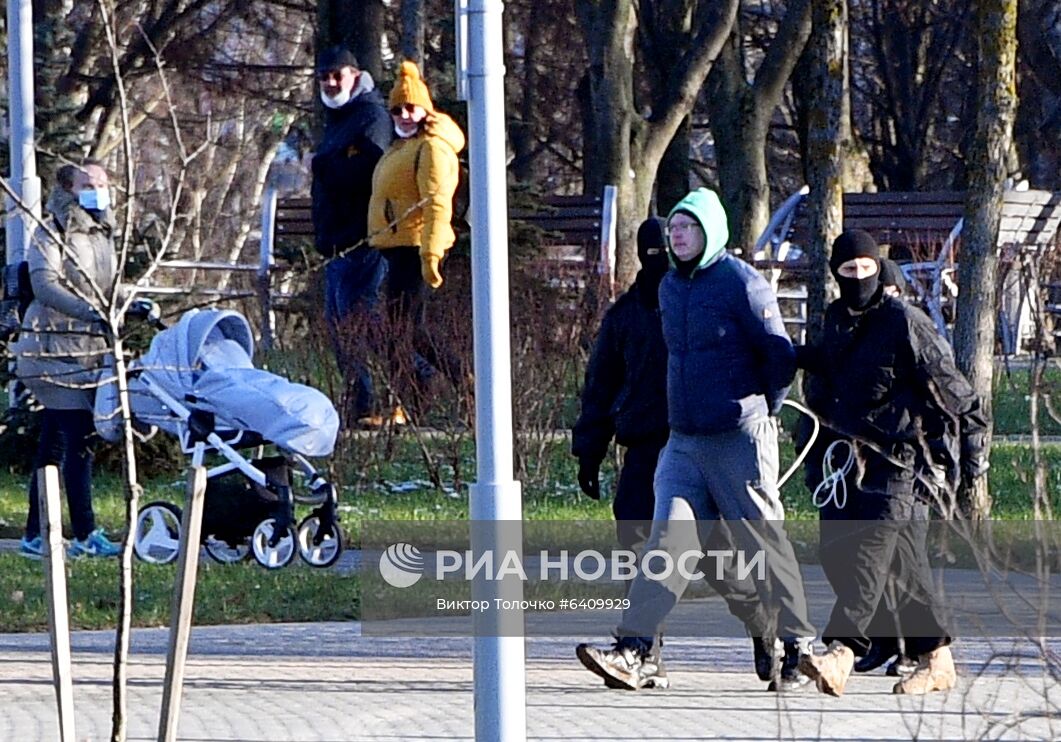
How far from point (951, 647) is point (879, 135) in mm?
33738

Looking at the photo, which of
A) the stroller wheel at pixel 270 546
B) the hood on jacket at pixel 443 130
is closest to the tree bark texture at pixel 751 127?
the hood on jacket at pixel 443 130

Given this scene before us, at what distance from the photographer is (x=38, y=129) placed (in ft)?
56.9

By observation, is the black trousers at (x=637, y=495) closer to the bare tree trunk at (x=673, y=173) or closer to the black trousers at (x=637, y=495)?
the black trousers at (x=637, y=495)

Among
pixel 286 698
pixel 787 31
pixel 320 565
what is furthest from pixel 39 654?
pixel 787 31

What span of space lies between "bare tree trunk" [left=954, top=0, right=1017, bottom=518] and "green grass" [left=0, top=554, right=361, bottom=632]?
11.4ft

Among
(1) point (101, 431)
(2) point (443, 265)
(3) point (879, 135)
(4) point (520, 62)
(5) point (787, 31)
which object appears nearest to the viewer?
(1) point (101, 431)

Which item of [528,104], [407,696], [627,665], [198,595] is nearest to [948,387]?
[627,665]

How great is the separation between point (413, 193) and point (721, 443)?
22.7 feet

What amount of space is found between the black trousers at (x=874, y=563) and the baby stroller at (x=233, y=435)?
360 centimetres

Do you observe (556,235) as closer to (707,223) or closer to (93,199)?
(93,199)

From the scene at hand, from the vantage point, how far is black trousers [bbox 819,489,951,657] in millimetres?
8266

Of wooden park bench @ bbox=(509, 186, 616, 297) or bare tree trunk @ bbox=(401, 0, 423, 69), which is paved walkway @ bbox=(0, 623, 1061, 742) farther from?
bare tree trunk @ bbox=(401, 0, 423, 69)

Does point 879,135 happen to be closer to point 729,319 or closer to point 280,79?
point 280,79

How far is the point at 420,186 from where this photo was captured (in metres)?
14.5
